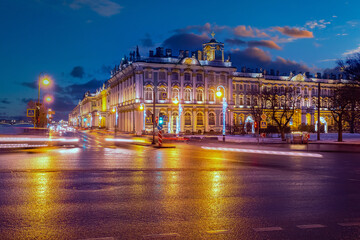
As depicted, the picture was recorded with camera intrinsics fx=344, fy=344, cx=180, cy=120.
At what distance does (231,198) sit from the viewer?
9.25 m

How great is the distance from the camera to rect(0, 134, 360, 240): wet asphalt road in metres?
6.39

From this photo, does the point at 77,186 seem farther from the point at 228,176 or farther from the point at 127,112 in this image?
the point at 127,112

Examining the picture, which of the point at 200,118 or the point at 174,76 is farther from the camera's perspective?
the point at 200,118

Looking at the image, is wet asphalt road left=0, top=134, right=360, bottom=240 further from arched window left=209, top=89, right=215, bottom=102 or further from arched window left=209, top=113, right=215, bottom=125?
arched window left=209, top=89, right=215, bottom=102

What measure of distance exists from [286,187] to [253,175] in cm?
270

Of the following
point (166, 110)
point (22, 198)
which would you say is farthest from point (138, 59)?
point (22, 198)

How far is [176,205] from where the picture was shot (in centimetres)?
838

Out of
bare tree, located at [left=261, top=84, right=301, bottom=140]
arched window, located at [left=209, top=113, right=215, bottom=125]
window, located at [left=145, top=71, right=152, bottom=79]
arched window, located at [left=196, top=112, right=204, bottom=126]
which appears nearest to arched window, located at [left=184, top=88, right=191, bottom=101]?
arched window, located at [left=196, top=112, right=204, bottom=126]

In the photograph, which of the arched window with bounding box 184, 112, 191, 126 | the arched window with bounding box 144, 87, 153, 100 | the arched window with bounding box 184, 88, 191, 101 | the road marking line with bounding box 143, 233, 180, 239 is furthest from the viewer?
the arched window with bounding box 184, 88, 191, 101

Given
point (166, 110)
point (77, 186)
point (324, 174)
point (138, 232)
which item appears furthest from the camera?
point (166, 110)

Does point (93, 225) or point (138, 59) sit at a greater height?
point (138, 59)

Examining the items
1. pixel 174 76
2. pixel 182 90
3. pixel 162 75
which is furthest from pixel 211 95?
pixel 162 75

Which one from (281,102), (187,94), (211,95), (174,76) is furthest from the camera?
(211,95)

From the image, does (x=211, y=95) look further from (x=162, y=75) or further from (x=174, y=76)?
(x=162, y=75)
